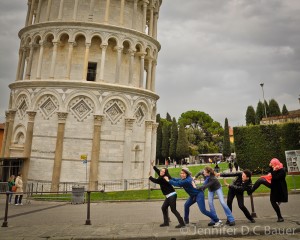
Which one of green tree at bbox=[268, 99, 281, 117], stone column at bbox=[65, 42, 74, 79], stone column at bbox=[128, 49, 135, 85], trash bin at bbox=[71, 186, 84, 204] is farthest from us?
green tree at bbox=[268, 99, 281, 117]

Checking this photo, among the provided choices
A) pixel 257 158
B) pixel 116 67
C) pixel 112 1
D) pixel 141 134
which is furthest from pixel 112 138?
pixel 257 158

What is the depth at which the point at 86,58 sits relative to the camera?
21422 millimetres

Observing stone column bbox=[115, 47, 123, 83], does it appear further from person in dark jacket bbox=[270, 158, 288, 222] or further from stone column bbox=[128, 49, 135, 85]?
person in dark jacket bbox=[270, 158, 288, 222]

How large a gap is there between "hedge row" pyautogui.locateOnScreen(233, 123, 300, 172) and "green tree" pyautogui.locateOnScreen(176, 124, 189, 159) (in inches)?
1211

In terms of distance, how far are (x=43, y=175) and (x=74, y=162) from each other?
278cm

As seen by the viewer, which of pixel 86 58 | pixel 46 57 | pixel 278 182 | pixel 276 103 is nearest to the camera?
pixel 278 182

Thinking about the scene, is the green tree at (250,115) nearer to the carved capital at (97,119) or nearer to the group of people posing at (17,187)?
the carved capital at (97,119)

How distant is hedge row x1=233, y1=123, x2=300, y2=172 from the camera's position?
93.0 feet

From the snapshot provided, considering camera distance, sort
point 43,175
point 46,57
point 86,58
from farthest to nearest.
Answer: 1. point 46,57
2. point 86,58
3. point 43,175

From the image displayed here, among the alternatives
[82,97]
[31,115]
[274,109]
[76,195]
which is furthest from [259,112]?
[76,195]

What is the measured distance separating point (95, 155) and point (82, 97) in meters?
5.12

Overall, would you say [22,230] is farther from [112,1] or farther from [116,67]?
[112,1]

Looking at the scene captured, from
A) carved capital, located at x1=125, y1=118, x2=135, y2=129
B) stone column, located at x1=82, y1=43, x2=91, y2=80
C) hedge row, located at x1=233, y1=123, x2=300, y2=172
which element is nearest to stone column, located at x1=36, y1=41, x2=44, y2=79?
stone column, located at x1=82, y1=43, x2=91, y2=80

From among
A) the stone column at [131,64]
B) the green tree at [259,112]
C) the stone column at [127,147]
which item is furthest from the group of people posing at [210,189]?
the green tree at [259,112]
